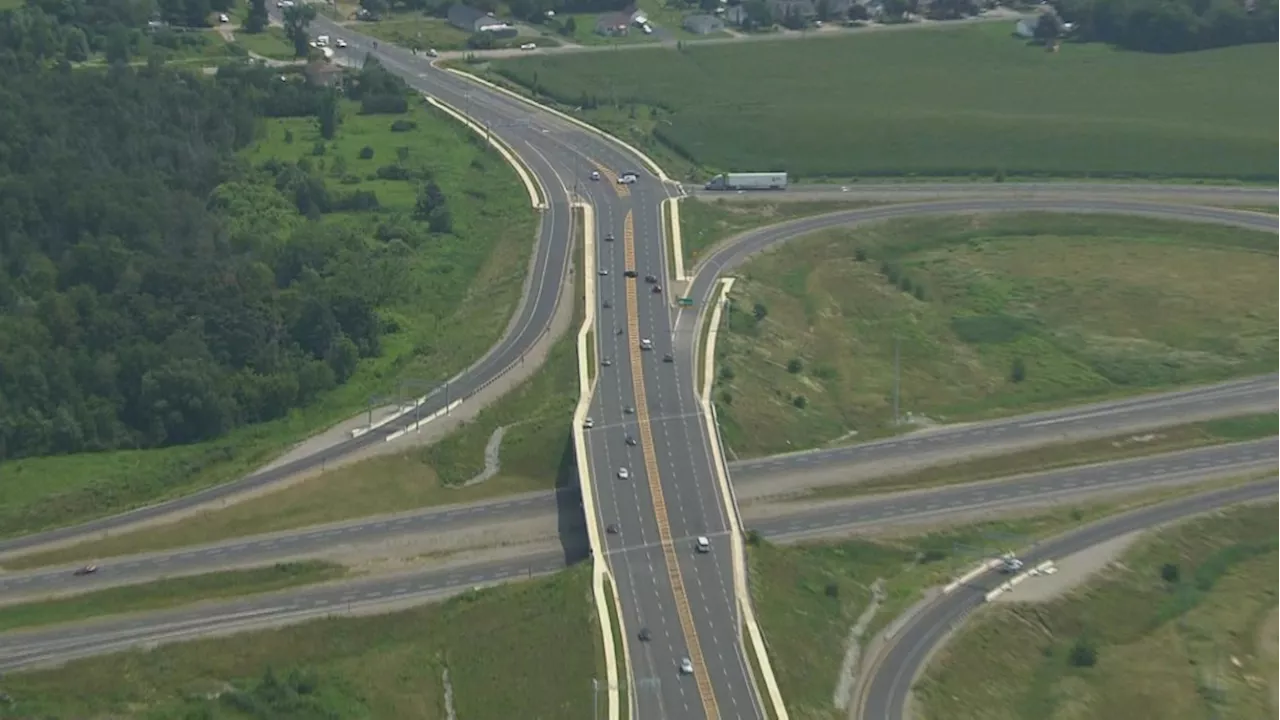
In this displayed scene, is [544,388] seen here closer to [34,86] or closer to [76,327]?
[76,327]

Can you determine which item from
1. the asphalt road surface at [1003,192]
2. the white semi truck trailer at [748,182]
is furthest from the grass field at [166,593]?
the white semi truck trailer at [748,182]

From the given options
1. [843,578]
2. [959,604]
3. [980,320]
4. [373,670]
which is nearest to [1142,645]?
[959,604]

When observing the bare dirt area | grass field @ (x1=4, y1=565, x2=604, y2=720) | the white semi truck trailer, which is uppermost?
the white semi truck trailer

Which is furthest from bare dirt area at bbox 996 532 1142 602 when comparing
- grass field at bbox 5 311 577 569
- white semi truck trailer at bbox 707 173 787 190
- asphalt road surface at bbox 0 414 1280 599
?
white semi truck trailer at bbox 707 173 787 190

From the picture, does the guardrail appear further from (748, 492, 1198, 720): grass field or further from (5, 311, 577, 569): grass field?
(5, 311, 577, 569): grass field

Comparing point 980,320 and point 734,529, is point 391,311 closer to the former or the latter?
point 734,529
